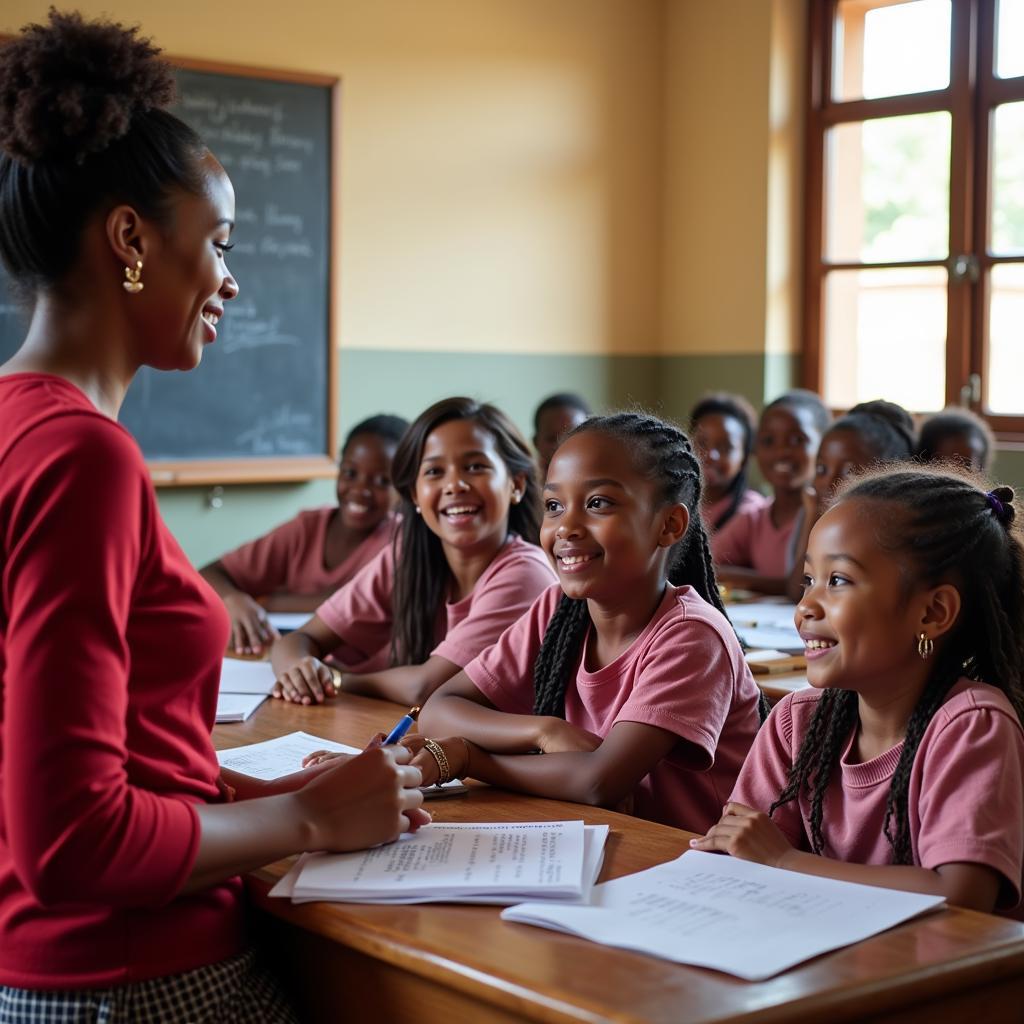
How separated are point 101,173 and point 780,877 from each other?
924mm

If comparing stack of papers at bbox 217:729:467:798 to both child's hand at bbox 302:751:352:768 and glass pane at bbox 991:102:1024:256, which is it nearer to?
child's hand at bbox 302:751:352:768

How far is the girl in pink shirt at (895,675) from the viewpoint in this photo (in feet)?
5.15

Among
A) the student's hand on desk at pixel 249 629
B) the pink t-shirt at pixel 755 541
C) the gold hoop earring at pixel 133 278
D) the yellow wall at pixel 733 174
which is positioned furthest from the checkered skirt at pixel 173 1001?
the yellow wall at pixel 733 174

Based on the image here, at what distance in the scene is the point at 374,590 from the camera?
2998 mm

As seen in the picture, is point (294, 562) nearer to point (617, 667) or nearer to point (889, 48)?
point (617, 667)

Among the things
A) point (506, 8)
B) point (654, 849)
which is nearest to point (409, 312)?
point (506, 8)

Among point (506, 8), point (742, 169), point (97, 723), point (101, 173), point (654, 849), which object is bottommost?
point (654, 849)

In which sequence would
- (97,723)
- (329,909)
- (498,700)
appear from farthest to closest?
(498,700), (329,909), (97,723)

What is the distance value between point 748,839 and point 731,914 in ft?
0.77

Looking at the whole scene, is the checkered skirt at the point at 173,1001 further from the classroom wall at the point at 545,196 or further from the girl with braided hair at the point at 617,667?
the classroom wall at the point at 545,196

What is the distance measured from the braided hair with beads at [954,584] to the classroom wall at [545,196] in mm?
3569

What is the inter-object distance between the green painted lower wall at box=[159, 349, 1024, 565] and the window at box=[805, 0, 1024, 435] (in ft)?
1.06

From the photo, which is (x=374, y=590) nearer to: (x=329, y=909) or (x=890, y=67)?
(x=329, y=909)

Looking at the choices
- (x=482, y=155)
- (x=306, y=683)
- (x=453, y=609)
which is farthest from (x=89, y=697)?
(x=482, y=155)
